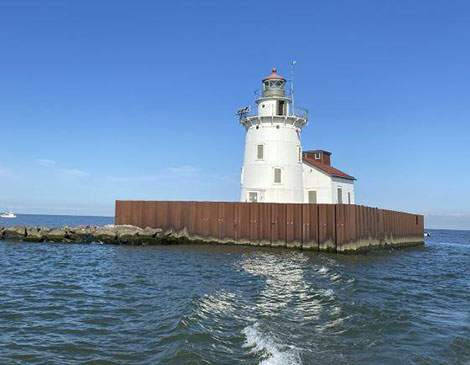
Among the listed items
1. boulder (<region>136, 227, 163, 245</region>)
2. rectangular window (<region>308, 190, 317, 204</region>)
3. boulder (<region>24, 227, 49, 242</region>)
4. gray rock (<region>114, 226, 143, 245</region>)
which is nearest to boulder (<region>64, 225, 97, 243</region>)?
boulder (<region>24, 227, 49, 242</region>)

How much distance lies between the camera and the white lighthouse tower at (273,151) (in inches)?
1243

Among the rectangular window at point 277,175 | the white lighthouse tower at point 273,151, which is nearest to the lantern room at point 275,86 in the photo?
the white lighthouse tower at point 273,151

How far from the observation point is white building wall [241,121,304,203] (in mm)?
31500

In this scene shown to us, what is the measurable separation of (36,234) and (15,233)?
7.17 ft

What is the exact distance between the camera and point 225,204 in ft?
84.9

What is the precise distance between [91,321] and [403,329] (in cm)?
683

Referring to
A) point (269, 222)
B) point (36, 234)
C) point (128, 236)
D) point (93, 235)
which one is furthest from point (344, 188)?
point (36, 234)

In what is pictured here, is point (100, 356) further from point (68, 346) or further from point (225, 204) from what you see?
point (225, 204)

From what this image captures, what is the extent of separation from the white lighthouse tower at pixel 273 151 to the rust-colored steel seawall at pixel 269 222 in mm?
6361

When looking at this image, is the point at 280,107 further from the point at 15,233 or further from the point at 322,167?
the point at 15,233

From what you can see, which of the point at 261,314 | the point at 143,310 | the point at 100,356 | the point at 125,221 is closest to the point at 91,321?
the point at 143,310

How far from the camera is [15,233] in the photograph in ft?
95.9

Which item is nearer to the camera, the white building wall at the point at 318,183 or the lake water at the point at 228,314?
the lake water at the point at 228,314

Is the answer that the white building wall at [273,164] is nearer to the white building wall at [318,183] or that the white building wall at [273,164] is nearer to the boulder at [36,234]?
the white building wall at [318,183]
